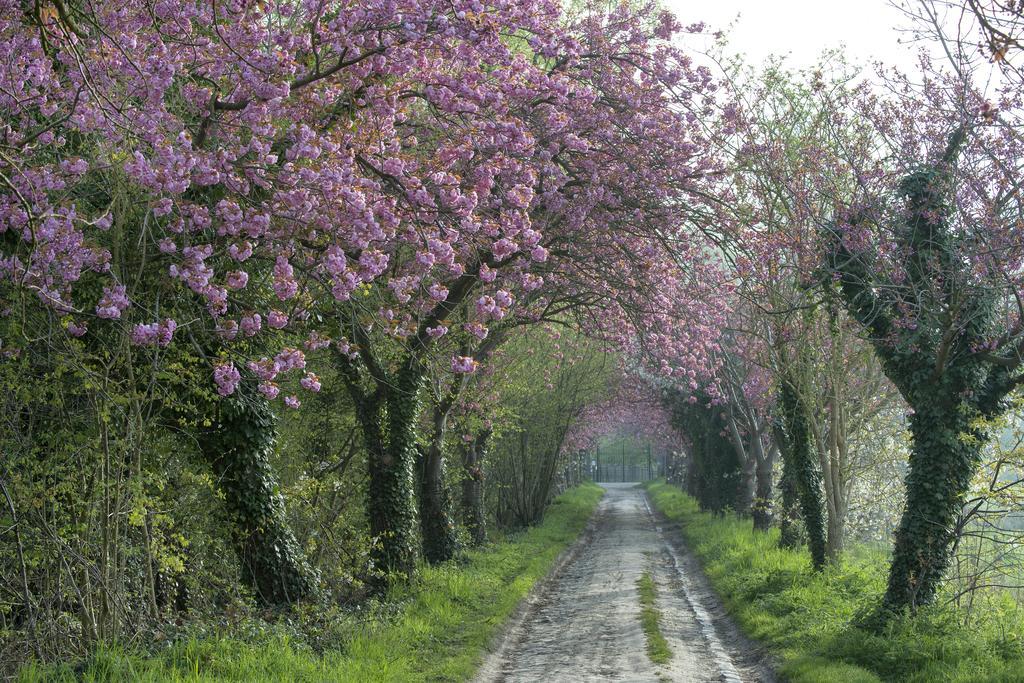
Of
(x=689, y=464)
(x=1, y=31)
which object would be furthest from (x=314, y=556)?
(x=689, y=464)

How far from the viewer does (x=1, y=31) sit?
7.07m

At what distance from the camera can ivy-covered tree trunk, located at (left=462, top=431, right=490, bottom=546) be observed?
2427 cm

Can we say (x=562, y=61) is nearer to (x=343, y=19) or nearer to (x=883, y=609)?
(x=343, y=19)

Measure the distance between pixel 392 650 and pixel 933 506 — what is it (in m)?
6.66

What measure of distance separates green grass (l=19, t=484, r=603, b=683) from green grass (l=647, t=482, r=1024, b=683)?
367cm

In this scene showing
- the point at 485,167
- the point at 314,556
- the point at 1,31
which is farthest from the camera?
the point at 314,556

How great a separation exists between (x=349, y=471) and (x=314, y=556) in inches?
128

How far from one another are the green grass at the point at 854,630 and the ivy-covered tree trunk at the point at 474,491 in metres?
7.10

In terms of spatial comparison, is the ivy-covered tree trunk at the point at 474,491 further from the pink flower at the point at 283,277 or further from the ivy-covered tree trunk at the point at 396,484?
the pink flower at the point at 283,277

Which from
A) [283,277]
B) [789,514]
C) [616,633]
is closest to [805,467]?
[789,514]

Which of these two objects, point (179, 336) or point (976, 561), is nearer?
point (179, 336)

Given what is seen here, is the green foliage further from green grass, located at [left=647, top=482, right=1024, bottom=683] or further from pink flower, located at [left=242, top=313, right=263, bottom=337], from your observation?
pink flower, located at [left=242, top=313, right=263, bottom=337]

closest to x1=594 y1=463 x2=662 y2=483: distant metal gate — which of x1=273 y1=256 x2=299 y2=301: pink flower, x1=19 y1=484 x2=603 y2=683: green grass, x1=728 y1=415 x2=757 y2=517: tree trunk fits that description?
x1=728 y1=415 x2=757 y2=517: tree trunk

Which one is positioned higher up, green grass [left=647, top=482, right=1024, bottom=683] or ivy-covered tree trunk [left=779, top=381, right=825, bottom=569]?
ivy-covered tree trunk [left=779, top=381, right=825, bottom=569]
